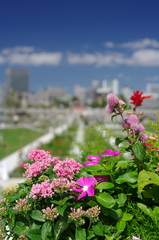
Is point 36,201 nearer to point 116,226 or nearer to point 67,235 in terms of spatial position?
point 67,235

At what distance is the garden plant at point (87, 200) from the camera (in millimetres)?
1312

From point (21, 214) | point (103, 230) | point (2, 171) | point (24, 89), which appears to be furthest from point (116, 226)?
point (24, 89)

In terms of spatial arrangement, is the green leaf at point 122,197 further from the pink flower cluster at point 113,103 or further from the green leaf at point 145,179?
the pink flower cluster at point 113,103

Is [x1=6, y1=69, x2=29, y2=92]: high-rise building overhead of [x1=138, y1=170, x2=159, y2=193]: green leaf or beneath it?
overhead

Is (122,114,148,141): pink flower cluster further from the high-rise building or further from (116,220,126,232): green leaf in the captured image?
the high-rise building

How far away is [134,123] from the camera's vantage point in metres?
1.48

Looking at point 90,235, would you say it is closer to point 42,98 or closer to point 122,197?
point 122,197

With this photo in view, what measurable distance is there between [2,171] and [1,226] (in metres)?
5.62

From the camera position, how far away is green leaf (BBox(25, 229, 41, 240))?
51.2 inches

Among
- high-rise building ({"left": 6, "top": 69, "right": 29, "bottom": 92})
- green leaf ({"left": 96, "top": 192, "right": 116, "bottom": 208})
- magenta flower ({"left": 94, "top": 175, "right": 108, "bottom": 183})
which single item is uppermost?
high-rise building ({"left": 6, "top": 69, "right": 29, "bottom": 92})

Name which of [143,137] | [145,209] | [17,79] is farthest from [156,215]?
[17,79]

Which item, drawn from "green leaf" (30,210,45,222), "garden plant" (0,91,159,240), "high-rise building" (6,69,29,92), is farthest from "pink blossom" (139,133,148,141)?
"high-rise building" (6,69,29,92)

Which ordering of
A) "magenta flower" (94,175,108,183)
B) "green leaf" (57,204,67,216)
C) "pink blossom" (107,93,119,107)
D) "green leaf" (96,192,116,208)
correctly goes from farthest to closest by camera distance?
"magenta flower" (94,175,108,183) < "pink blossom" (107,93,119,107) < "green leaf" (96,192,116,208) < "green leaf" (57,204,67,216)

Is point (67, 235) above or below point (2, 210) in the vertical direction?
below
